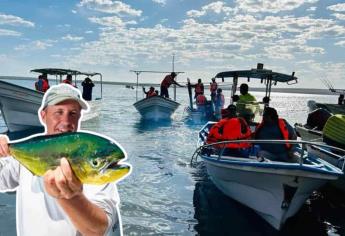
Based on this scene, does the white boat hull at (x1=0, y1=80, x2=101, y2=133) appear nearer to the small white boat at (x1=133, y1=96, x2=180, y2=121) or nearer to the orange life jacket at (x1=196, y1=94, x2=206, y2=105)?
the small white boat at (x1=133, y1=96, x2=180, y2=121)

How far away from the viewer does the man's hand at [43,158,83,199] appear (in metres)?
1.42

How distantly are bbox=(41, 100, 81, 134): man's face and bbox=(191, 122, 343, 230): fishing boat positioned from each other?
240 inches

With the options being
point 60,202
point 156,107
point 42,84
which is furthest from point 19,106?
point 60,202

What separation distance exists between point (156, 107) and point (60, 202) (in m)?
28.8

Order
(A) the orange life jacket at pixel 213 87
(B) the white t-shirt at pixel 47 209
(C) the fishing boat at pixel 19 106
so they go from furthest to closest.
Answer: (A) the orange life jacket at pixel 213 87 < (C) the fishing boat at pixel 19 106 < (B) the white t-shirt at pixel 47 209

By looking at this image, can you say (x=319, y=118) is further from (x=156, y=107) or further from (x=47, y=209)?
(x=156, y=107)

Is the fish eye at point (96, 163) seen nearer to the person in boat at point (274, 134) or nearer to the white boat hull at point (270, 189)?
the white boat hull at point (270, 189)

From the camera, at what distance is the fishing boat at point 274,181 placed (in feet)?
25.2

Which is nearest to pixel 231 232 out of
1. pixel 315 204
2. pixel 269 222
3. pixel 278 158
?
pixel 269 222

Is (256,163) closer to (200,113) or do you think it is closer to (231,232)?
(231,232)

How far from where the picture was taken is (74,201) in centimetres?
154

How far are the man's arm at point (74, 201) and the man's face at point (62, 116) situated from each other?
38cm

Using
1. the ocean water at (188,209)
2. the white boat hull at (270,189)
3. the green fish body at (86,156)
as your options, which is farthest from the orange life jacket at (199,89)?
the green fish body at (86,156)

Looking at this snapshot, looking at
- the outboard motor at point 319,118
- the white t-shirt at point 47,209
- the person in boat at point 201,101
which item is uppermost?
the white t-shirt at point 47,209
